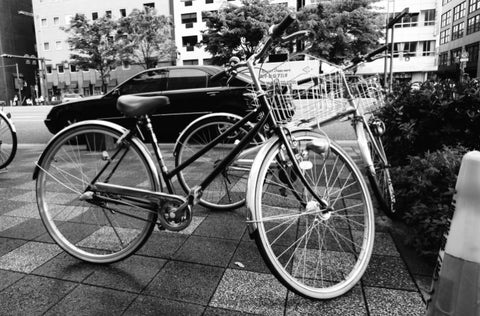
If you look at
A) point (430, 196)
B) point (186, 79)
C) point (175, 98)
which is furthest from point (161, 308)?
point (186, 79)

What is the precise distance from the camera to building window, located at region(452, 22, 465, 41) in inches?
1672

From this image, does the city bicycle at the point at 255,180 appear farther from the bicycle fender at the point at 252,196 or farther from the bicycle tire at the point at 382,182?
the bicycle tire at the point at 382,182

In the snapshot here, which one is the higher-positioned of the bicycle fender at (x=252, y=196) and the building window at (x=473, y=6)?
the building window at (x=473, y=6)

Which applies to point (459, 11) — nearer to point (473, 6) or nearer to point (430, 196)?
point (473, 6)

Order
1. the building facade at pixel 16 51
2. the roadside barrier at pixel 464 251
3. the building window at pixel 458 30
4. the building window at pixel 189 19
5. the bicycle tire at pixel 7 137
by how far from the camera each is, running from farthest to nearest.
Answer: the building facade at pixel 16 51 < the building window at pixel 189 19 < the building window at pixel 458 30 < the bicycle tire at pixel 7 137 < the roadside barrier at pixel 464 251

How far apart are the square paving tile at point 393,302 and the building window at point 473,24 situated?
157 ft

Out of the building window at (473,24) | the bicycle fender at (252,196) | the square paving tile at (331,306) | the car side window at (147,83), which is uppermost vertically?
the building window at (473,24)

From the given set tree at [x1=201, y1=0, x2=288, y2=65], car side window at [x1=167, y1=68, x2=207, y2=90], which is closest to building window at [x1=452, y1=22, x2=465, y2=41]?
tree at [x1=201, y1=0, x2=288, y2=65]

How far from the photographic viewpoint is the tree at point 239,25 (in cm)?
3017

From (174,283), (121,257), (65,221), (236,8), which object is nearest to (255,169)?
(174,283)

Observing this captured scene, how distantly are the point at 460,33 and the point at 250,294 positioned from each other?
50928 millimetres

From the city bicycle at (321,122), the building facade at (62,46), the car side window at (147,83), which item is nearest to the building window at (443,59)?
the building facade at (62,46)

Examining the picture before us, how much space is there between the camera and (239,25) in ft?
100.0

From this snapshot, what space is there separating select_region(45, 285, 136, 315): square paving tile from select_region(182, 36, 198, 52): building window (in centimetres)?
4449
